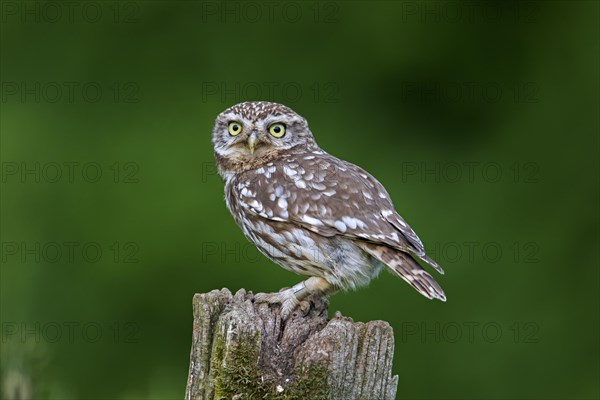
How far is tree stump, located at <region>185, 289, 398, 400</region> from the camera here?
3.39m

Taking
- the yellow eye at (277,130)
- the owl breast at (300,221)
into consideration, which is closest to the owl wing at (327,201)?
the owl breast at (300,221)

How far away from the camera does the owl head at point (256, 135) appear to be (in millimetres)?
5184

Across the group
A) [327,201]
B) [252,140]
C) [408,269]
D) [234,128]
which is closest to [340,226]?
[327,201]

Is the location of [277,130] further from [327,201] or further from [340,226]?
[340,226]

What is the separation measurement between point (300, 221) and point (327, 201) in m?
0.15

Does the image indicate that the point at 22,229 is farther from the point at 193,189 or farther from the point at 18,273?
the point at 193,189

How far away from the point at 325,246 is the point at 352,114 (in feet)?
10.6

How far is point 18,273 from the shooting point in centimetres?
719

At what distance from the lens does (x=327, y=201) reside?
15.0 feet

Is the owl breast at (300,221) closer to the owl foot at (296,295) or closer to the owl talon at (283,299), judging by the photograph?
the owl foot at (296,295)

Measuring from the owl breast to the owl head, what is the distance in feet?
0.55

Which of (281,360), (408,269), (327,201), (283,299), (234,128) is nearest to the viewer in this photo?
(281,360)

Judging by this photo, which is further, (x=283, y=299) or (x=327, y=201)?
(x=327, y=201)

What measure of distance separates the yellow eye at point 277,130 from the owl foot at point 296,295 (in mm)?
849
